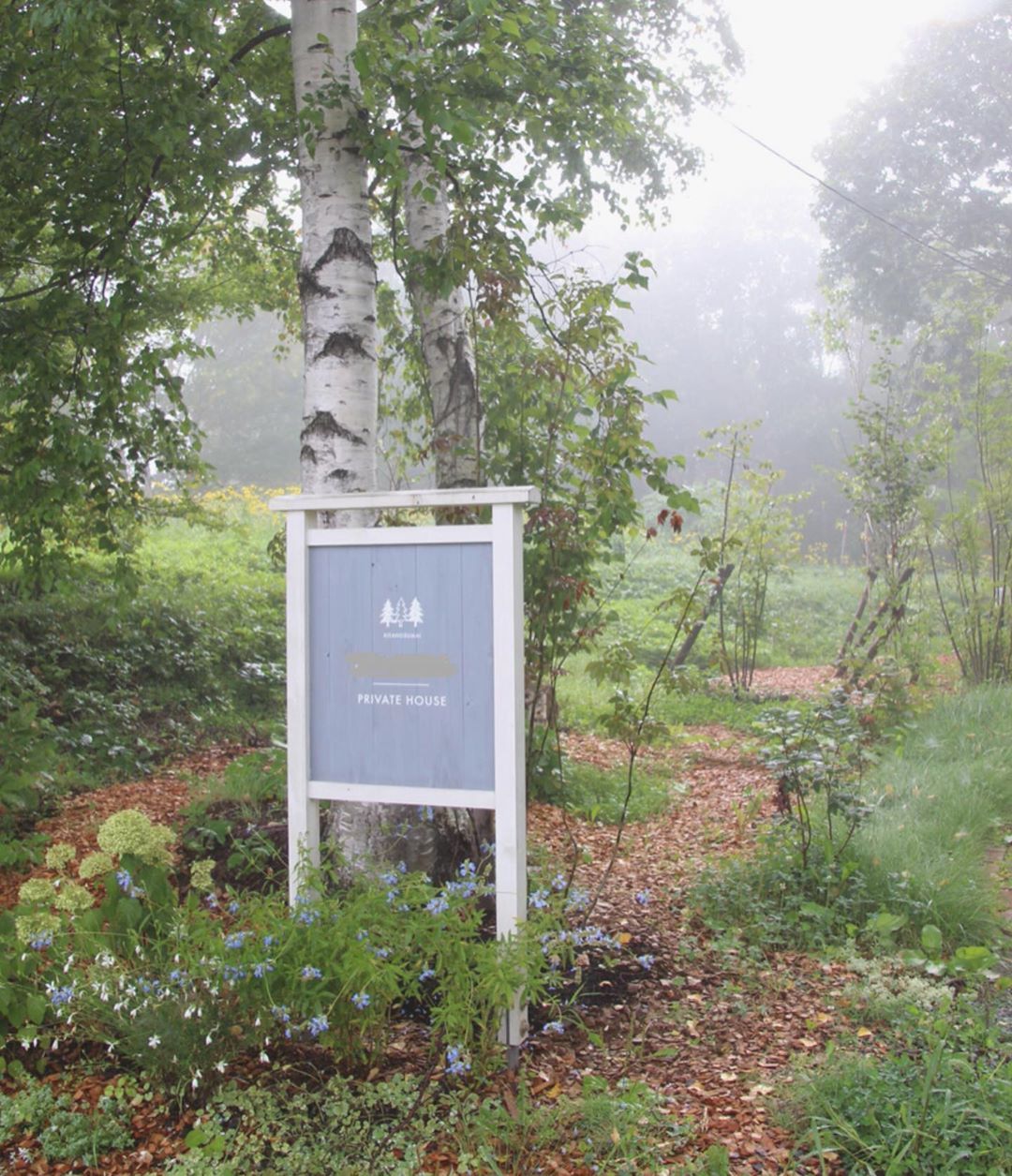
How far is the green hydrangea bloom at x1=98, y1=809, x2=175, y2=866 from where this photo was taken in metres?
3.09

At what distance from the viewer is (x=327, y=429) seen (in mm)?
3480

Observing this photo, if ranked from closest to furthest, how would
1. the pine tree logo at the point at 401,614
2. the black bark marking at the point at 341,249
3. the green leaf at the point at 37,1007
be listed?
the green leaf at the point at 37,1007 → the pine tree logo at the point at 401,614 → the black bark marking at the point at 341,249

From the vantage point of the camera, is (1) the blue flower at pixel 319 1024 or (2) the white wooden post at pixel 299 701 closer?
(1) the blue flower at pixel 319 1024

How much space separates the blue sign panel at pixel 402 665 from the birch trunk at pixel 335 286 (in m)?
0.58

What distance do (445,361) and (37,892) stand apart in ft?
9.34

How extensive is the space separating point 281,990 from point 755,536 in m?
8.22

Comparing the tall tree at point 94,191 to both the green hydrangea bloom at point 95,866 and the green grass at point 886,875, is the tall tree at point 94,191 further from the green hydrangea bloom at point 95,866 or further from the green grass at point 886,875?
the green grass at point 886,875

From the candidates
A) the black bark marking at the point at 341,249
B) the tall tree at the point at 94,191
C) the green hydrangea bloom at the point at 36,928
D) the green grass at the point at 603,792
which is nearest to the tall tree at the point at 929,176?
the green grass at the point at 603,792

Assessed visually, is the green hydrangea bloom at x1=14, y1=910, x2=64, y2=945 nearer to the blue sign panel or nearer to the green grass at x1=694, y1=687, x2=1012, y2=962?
the blue sign panel

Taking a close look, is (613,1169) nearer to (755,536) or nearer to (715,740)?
(715,740)

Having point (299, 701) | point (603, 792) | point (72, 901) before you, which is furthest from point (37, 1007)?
point (603, 792)

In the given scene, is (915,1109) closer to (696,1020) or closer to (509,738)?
(696,1020)

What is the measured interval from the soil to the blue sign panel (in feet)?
2.72

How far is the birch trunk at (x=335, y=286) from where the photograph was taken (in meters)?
3.48
